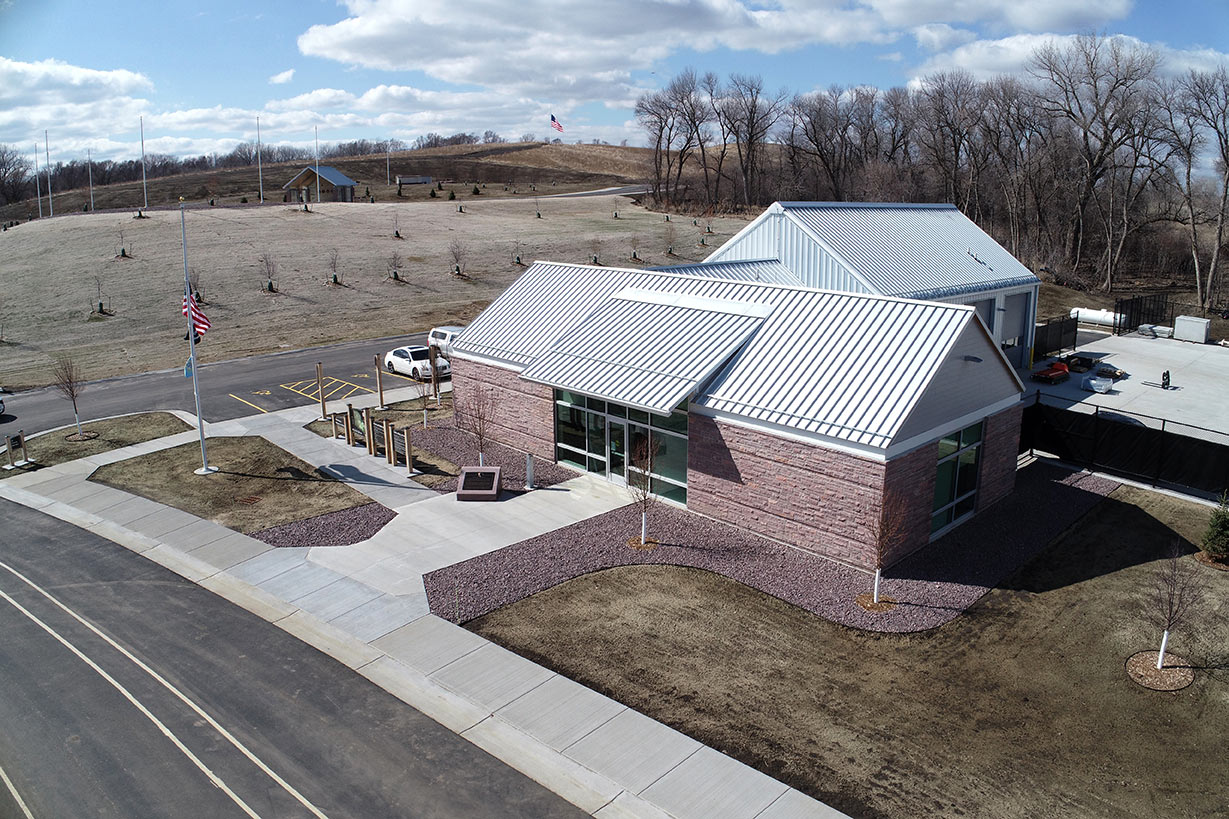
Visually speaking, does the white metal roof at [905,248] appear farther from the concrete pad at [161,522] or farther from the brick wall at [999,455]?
the concrete pad at [161,522]

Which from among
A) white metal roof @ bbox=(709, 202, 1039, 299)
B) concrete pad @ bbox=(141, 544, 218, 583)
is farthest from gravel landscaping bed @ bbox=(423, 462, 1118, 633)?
white metal roof @ bbox=(709, 202, 1039, 299)

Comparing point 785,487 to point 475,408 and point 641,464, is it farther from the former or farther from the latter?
point 475,408

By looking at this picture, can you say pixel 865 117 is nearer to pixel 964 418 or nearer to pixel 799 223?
pixel 799 223

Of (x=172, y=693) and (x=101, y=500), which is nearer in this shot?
(x=172, y=693)

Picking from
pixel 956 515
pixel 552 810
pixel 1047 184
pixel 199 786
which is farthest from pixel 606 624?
pixel 1047 184

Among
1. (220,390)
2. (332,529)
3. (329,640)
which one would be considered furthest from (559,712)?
(220,390)

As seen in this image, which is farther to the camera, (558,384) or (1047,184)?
(1047,184)
